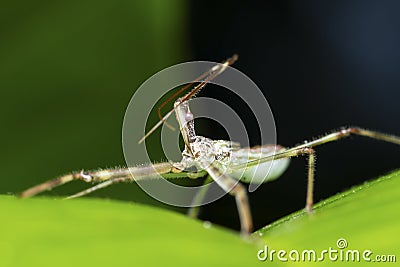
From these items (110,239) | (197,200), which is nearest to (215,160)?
(197,200)

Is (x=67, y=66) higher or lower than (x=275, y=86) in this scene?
lower

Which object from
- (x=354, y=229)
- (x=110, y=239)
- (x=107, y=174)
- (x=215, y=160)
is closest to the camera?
(x=110, y=239)

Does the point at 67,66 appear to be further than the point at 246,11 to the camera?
No

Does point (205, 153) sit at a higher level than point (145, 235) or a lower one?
higher

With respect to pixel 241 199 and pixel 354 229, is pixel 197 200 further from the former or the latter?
pixel 354 229

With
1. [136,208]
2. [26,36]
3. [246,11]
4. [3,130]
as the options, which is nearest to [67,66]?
[26,36]

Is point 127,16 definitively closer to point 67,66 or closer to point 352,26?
point 67,66

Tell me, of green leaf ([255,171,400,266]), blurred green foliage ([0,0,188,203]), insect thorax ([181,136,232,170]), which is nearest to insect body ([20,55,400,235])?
insect thorax ([181,136,232,170])

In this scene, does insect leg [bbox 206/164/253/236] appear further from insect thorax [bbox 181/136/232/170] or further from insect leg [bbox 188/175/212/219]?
insect leg [bbox 188/175/212/219]
